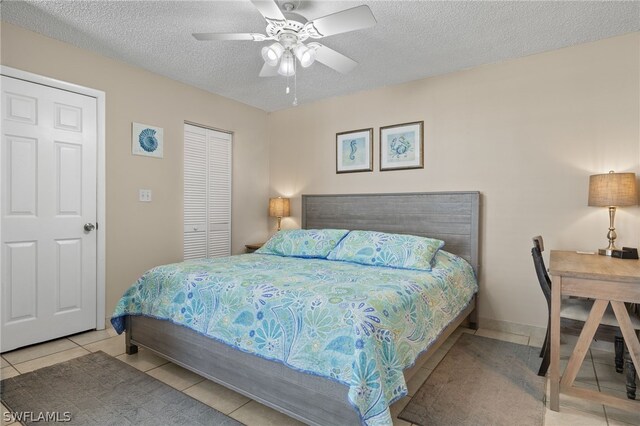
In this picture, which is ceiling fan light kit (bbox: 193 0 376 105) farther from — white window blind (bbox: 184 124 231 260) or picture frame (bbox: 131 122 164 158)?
white window blind (bbox: 184 124 231 260)

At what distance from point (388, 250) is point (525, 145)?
1.54 meters

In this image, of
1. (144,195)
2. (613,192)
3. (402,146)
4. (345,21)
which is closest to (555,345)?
(613,192)

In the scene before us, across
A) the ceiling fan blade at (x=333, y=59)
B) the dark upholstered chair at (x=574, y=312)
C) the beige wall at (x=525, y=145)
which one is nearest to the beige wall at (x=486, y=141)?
the beige wall at (x=525, y=145)

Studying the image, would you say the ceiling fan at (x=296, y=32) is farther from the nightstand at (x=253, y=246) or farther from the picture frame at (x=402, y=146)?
the nightstand at (x=253, y=246)

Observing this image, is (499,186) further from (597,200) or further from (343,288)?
(343,288)

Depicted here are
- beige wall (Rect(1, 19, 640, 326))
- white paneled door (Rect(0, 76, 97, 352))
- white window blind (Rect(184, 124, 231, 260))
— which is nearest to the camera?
white paneled door (Rect(0, 76, 97, 352))

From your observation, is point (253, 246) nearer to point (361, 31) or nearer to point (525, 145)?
point (361, 31)

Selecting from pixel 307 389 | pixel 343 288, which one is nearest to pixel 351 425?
pixel 307 389

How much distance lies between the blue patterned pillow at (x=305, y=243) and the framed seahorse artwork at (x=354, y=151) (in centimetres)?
93

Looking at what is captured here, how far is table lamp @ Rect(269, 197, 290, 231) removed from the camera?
4.34 m

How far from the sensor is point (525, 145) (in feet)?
9.87

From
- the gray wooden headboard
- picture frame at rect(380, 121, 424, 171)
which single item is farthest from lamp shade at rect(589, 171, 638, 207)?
picture frame at rect(380, 121, 424, 171)

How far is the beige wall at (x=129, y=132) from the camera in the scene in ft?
9.09

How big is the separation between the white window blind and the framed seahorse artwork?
4.55 ft
